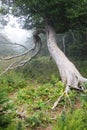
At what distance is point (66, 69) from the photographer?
1398 centimetres

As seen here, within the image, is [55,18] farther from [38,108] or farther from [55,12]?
[38,108]

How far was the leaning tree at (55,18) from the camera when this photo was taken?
1520 cm

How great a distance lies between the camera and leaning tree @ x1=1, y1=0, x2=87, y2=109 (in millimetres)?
15201

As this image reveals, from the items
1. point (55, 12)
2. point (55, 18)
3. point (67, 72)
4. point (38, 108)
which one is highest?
point (55, 12)

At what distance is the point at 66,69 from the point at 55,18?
532cm

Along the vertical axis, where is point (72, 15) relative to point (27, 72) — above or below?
above

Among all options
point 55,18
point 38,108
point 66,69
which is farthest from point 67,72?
point 55,18

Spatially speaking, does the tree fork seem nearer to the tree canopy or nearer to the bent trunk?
the bent trunk

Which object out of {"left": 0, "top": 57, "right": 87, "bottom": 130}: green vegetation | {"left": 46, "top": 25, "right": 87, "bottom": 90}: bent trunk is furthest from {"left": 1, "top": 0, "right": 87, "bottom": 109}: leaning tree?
{"left": 0, "top": 57, "right": 87, "bottom": 130}: green vegetation

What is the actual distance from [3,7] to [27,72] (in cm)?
484

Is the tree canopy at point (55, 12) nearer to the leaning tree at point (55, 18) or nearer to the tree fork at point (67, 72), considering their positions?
the leaning tree at point (55, 18)

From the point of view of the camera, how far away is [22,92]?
38.6ft

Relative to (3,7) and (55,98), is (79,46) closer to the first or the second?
(3,7)

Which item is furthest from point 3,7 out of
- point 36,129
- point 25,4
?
point 36,129
